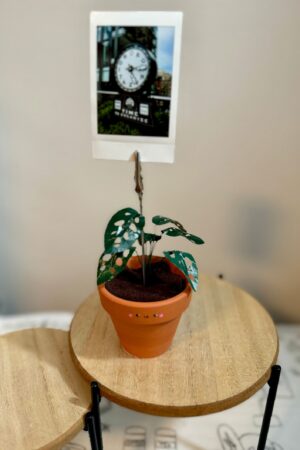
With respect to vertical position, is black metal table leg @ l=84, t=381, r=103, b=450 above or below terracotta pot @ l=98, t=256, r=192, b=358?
below

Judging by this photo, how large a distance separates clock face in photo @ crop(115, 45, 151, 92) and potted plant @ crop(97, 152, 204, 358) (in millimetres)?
321

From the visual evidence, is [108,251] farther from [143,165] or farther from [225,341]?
[143,165]

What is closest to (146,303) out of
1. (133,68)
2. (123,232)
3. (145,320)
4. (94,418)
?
(145,320)

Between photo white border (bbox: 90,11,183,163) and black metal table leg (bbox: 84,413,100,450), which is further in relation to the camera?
photo white border (bbox: 90,11,183,163)

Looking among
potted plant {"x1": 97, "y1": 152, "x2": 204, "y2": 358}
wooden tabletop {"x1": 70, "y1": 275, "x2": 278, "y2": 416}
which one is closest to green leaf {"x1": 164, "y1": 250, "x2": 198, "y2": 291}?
potted plant {"x1": 97, "y1": 152, "x2": 204, "y2": 358}

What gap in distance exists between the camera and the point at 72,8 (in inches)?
42.2

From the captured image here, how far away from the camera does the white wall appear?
3.54 feet

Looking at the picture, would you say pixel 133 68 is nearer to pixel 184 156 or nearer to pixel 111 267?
pixel 184 156

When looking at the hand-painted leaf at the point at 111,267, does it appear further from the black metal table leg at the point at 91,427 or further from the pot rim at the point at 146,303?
Answer: the black metal table leg at the point at 91,427

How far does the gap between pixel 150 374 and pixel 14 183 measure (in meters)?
0.79

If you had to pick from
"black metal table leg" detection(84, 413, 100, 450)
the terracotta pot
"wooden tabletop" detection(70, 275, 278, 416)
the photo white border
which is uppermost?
the photo white border

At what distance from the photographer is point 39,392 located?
858mm

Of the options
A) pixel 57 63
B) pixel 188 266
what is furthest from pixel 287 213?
pixel 57 63

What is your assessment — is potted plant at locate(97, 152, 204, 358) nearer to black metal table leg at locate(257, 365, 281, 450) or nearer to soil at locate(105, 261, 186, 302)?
soil at locate(105, 261, 186, 302)
